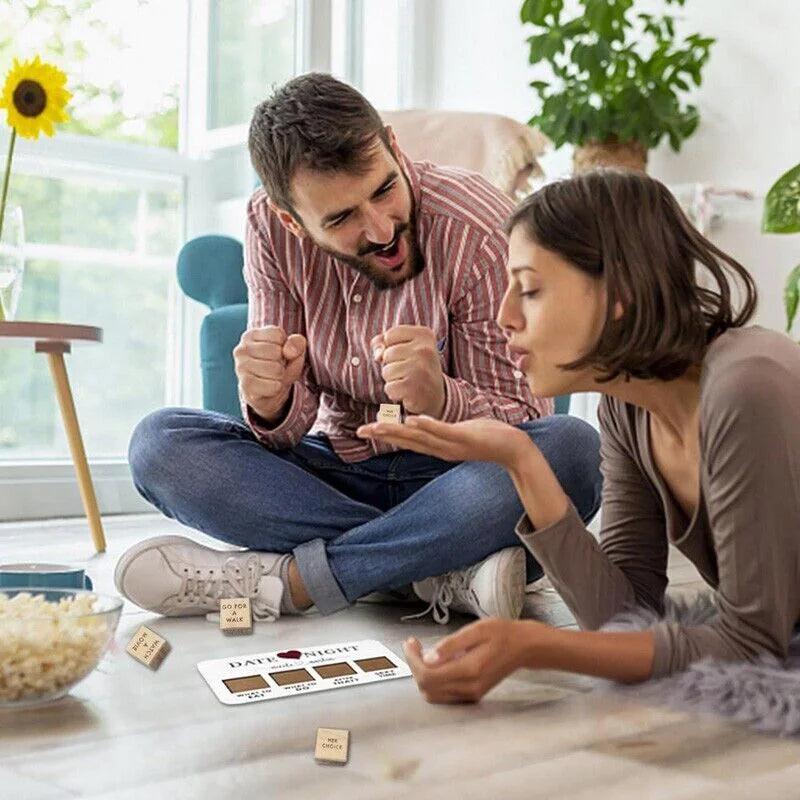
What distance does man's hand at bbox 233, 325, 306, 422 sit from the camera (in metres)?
1.70

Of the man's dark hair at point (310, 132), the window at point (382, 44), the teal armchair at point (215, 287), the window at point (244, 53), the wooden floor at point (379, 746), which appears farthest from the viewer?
the window at point (382, 44)

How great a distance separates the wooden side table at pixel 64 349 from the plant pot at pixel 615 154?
5.08 ft

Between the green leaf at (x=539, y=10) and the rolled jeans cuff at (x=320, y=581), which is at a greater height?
the green leaf at (x=539, y=10)

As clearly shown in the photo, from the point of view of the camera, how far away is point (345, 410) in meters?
1.93

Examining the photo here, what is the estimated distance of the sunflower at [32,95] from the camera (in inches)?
95.9

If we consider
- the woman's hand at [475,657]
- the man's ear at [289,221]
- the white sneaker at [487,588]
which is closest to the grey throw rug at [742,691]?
the woman's hand at [475,657]

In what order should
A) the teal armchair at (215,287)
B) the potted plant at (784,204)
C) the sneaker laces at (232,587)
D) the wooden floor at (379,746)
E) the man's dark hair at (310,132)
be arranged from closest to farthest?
the wooden floor at (379,746)
the man's dark hair at (310,132)
the sneaker laces at (232,587)
the potted plant at (784,204)
the teal armchair at (215,287)

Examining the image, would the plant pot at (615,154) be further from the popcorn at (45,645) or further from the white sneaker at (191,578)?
the popcorn at (45,645)

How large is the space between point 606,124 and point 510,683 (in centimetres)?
226

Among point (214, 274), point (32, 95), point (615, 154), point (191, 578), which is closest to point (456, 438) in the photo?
point (191, 578)

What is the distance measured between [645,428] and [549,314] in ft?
0.72

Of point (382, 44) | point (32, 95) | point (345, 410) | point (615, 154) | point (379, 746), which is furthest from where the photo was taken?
point (382, 44)

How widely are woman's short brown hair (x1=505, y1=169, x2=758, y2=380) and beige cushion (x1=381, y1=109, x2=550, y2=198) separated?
161 cm

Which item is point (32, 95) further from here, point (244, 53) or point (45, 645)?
point (45, 645)
